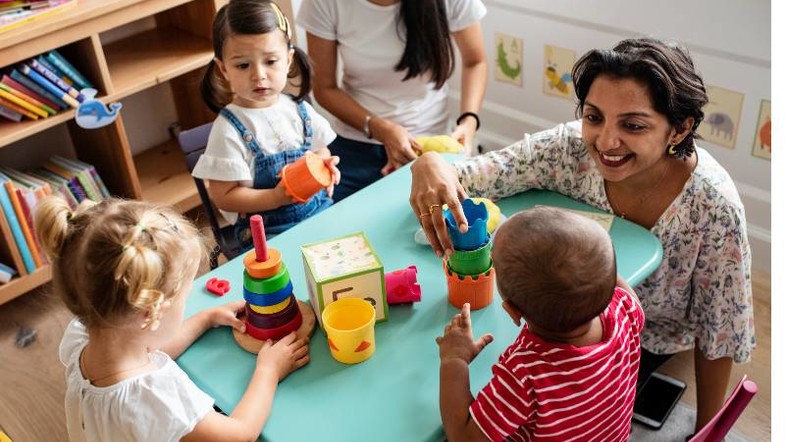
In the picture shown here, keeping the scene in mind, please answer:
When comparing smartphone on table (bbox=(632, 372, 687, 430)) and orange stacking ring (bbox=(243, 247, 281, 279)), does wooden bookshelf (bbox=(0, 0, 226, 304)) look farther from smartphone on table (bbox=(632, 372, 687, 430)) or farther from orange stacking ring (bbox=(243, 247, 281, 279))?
smartphone on table (bbox=(632, 372, 687, 430))

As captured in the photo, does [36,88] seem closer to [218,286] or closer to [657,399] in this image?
[218,286]

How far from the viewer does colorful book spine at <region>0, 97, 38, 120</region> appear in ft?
7.67

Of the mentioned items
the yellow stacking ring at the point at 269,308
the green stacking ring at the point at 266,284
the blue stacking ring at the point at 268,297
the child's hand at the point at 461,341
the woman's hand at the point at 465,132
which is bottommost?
the woman's hand at the point at 465,132

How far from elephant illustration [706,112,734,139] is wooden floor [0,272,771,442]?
1.66 feet

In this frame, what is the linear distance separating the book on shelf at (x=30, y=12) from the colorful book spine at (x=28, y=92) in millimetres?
182

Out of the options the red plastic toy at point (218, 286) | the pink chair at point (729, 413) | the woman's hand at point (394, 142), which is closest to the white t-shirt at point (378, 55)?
the woman's hand at point (394, 142)

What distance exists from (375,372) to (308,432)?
0.16 meters

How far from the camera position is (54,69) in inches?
95.3

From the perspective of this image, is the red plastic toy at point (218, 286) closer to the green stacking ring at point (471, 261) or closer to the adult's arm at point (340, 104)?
the green stacking ring at point (471, 261)

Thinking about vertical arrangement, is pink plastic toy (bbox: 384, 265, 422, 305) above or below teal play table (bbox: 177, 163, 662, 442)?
above

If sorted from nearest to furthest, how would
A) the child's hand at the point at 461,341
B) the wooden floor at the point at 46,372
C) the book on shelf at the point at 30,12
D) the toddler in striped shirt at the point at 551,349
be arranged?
the toddler in striped shirt at the point at 551,349
the child's hand at the point at 461,341
the wooden floor at the point at 46,372
the book on shelf at the point at 30,12

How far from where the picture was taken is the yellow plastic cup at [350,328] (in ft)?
4.10

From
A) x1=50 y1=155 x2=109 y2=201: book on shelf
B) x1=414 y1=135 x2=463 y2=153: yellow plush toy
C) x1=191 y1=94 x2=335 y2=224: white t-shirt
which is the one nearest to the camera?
x1=191 y1=94 x2=335 y2=224: white t-shirt

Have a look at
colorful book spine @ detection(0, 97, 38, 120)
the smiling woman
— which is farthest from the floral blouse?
colorful book spine @ detection(0, 97, 38, 120)
